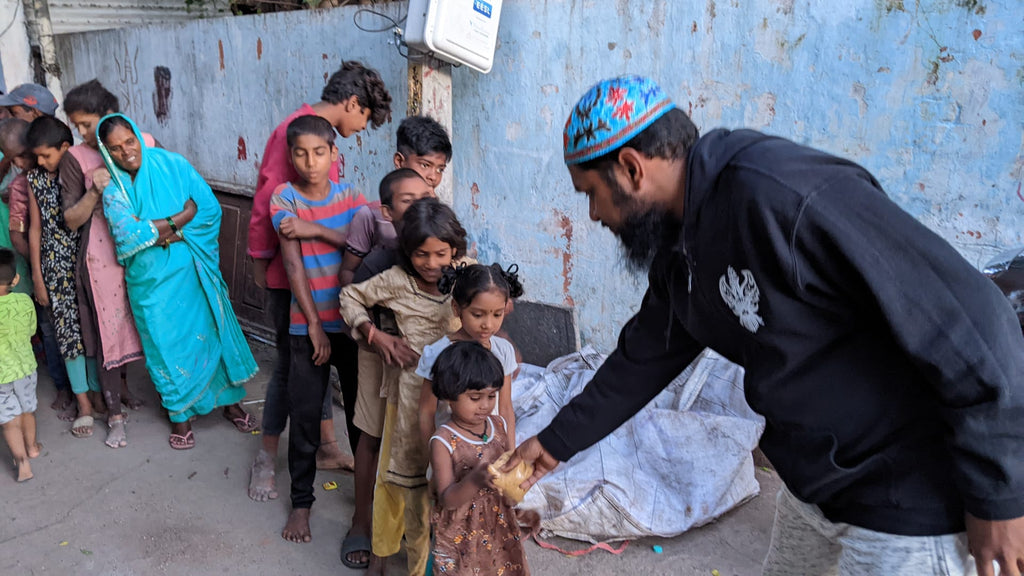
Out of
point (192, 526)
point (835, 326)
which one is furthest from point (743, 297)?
point (192, 526)

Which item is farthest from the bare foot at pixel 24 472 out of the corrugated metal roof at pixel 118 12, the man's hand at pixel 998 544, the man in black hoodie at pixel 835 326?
the corrugated metal roof at pixel 118 12

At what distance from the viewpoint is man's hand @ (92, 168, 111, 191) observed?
3.59 m

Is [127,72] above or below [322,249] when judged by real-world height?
above

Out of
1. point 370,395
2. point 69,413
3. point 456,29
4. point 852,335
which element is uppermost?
point 456,29

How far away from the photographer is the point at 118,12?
788 centimetres

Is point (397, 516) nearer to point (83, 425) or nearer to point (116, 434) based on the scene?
point (116, 434)

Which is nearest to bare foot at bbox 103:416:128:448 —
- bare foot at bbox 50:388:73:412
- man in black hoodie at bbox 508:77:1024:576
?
bare foot at bbox 50:388:73:412

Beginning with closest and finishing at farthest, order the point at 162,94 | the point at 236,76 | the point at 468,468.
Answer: the point at 468,468 < the point at 236,76 < the point at 162,94

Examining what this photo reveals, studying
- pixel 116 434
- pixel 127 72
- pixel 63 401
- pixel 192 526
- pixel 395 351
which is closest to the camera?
pixel 395 351

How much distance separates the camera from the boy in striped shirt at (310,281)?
9.21ft

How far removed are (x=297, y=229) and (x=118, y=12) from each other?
22.4 feet

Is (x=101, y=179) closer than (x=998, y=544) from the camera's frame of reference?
No

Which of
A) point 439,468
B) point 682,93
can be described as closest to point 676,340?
point 439,468

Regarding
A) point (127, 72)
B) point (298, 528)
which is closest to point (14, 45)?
point (127, 72)
